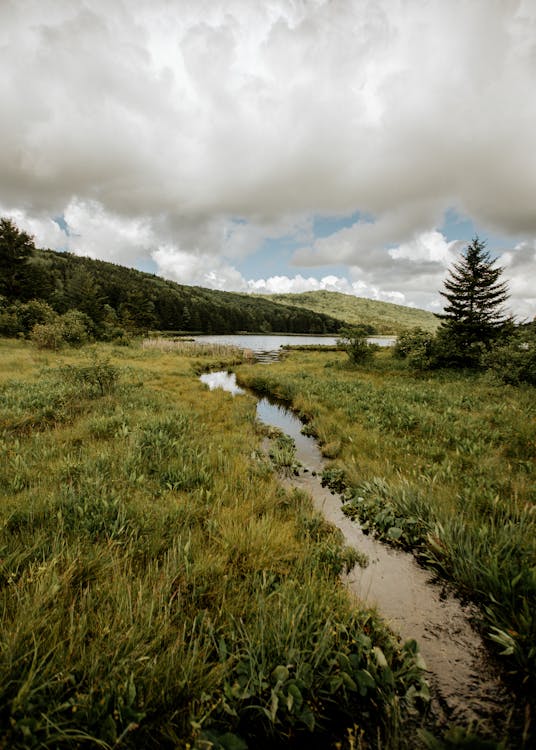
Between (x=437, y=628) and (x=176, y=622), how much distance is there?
2.76 metres

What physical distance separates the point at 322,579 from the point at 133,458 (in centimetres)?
437

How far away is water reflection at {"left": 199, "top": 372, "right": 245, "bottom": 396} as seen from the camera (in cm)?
2034

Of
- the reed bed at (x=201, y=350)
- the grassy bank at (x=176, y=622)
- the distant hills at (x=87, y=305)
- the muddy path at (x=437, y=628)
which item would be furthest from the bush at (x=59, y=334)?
the muddy path at (x=437, y=628)

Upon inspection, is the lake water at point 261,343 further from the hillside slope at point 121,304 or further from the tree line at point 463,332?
the hillside slope at point 121,304

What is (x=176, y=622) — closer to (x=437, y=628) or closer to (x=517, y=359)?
(x=437, y=628)

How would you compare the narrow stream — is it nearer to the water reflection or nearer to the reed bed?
the water reflection

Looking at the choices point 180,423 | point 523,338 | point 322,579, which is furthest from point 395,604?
point 523,338

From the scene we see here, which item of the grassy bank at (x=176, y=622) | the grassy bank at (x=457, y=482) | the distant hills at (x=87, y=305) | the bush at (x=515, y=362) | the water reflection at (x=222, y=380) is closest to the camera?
the grassy bank at (x=176, y=622)

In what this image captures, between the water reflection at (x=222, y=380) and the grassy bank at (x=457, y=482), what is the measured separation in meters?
7.13

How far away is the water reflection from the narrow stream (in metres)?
15.2

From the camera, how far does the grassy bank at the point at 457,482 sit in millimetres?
2969

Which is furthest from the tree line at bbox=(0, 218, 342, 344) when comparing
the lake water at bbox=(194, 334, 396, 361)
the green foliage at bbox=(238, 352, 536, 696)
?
the green foliage at bbox=(238, 352, 536, 696)

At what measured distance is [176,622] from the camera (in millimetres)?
2701

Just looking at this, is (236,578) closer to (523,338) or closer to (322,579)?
(322,579)
